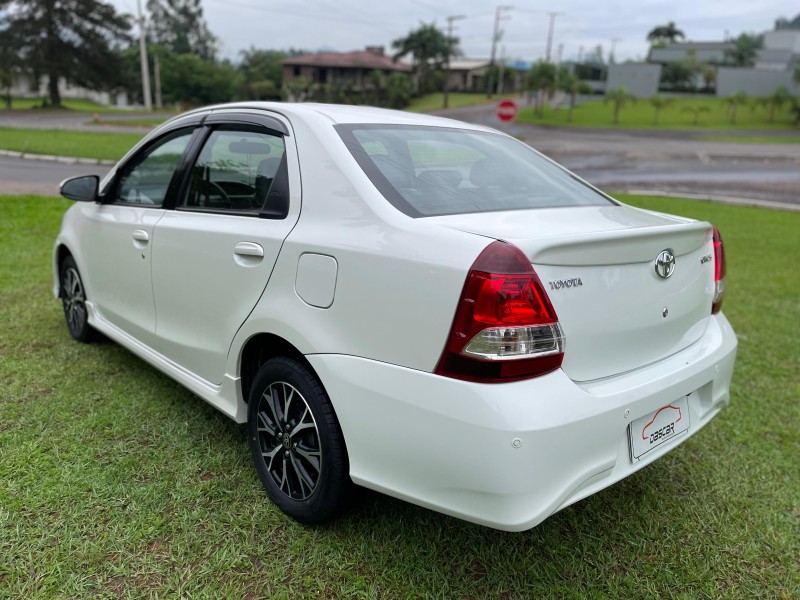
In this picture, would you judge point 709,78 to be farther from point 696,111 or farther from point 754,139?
point 754,139

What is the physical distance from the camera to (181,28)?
308 feet

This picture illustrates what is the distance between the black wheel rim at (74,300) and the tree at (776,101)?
178 ft

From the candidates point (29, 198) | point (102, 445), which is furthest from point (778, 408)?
point (29, 198)

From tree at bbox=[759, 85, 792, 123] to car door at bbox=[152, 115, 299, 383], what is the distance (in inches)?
2138

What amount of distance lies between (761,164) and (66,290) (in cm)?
2481

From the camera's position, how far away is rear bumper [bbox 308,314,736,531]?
1858 millimetres

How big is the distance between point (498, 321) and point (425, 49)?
78.7 m

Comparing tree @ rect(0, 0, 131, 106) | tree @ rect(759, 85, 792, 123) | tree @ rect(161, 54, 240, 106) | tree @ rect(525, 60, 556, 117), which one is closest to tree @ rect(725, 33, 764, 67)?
tree @ rect(759, 85, 792, 123)

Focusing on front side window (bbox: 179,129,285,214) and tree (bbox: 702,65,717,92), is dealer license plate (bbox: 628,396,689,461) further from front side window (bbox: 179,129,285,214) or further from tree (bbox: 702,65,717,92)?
tree (bbox: 702,65,717,92)

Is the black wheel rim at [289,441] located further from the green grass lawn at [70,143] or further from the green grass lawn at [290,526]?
the green grass lawn at [70,143]

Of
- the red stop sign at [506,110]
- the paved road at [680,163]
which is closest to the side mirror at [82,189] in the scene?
the paved road at [680,163]

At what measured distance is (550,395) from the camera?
6.30ft

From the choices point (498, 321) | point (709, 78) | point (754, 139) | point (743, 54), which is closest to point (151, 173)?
point (498, 321)

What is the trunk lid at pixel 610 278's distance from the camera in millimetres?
1987
